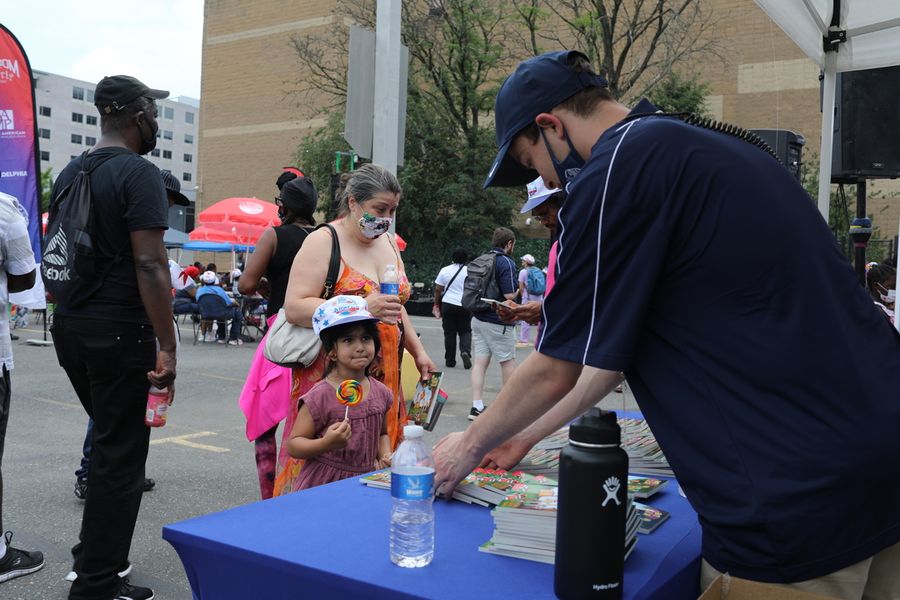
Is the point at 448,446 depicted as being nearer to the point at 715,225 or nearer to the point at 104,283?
the point at 715,225

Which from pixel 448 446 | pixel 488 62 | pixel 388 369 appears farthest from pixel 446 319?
pixel 488 62

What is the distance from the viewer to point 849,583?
5.33ft

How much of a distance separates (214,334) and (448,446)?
16174mm

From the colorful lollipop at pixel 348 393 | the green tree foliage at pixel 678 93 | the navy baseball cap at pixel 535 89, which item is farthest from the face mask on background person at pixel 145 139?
the green tree foliage at pixel 678 93

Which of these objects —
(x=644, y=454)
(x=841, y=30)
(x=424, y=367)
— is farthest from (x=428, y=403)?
(x=841, y=30)

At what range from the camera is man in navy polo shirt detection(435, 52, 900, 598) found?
1.54m

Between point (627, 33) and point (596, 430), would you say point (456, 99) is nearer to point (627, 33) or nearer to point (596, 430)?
point (627, 33)

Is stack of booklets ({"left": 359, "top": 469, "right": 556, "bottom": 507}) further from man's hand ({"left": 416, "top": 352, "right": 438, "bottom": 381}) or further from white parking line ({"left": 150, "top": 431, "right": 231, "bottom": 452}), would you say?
white parking line ({"left": 150, "top": 431, "right": 231, "bottom": 452})

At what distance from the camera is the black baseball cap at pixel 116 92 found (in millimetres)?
3588

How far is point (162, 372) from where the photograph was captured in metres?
3.54

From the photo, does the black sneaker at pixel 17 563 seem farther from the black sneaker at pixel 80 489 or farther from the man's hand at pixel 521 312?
the man's hand at pixel 521 312

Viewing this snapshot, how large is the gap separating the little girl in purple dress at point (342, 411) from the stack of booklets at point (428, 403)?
0.62ft

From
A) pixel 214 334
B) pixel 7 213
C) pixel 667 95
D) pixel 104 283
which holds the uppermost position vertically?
pixel 667 95

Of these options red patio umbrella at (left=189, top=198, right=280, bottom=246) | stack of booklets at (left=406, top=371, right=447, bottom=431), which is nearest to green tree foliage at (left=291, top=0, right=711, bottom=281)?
red patio umbrella at (left=189, top=198, right=280, bottom=246)
